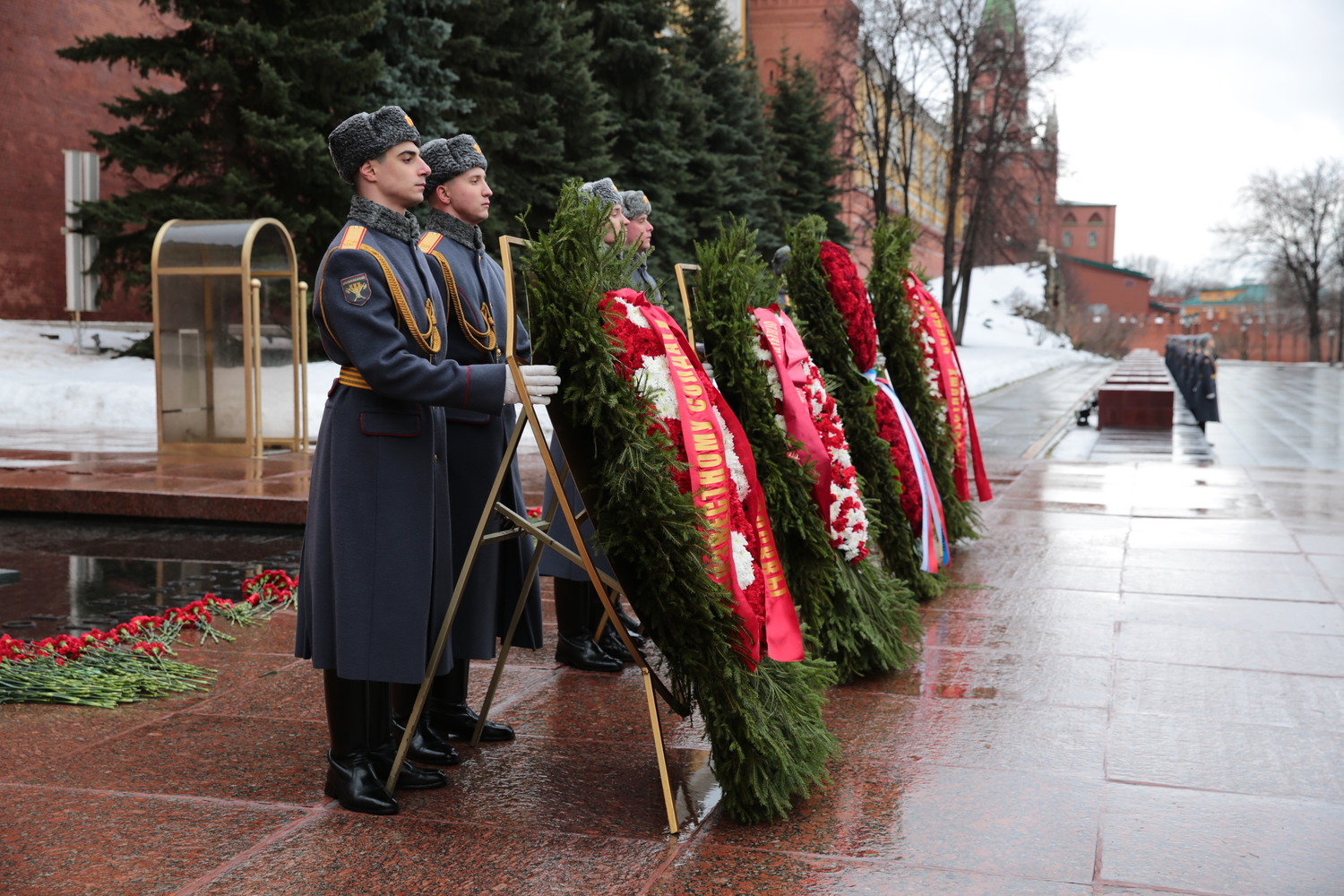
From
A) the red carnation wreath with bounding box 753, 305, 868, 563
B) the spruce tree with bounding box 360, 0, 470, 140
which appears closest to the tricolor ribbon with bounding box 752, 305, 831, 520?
the red carnation wreath with bounding box 753, 305, 868, 563

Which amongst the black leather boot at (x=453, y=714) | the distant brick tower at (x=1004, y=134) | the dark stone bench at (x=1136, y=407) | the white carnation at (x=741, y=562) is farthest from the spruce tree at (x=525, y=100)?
the distant brick tower at (x=1004, y=134)

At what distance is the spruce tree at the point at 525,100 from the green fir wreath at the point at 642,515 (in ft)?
58.7

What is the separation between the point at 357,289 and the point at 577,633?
216cm

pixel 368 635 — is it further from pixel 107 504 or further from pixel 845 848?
pixel 107 504

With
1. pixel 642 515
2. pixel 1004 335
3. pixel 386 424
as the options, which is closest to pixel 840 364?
pixel 642 515

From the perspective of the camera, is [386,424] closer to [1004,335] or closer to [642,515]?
[642,515]

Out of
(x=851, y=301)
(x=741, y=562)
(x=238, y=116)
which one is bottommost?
(x=741, y=562)

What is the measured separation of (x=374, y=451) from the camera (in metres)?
3.40

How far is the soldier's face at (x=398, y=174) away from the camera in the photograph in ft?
11.4

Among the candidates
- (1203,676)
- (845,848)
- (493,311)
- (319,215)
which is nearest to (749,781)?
(845,848)

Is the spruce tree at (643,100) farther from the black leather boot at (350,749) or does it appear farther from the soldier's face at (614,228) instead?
the black leather boot at (350,749)

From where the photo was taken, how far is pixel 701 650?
11.0 ft

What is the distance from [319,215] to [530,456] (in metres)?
8.33

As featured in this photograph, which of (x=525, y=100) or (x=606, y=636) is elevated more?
(x=525, y=100)
